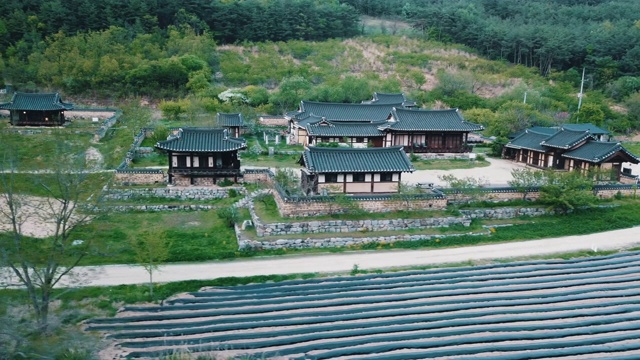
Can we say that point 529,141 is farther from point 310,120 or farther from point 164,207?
point 164,207

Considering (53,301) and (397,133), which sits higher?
(397,133)

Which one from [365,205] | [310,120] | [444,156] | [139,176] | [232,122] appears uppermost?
[310,120]

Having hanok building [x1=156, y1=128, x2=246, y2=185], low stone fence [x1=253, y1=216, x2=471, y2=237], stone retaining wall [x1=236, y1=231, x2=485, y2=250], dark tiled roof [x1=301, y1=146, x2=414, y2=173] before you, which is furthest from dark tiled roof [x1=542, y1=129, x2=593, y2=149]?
hanok building [x1=156, y1=128, x2=246, y2=185]

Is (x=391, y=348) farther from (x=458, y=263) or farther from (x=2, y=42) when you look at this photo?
(x=2, y=42)

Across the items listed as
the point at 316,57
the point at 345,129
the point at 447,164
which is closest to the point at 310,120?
the point at 345,129

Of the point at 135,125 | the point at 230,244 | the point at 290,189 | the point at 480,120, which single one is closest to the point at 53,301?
the point at 230,244

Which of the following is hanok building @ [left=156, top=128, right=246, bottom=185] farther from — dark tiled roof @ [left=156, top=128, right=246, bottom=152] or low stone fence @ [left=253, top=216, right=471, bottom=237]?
low stone fence @ [left=253, top=216, right=471, bottom=237]
